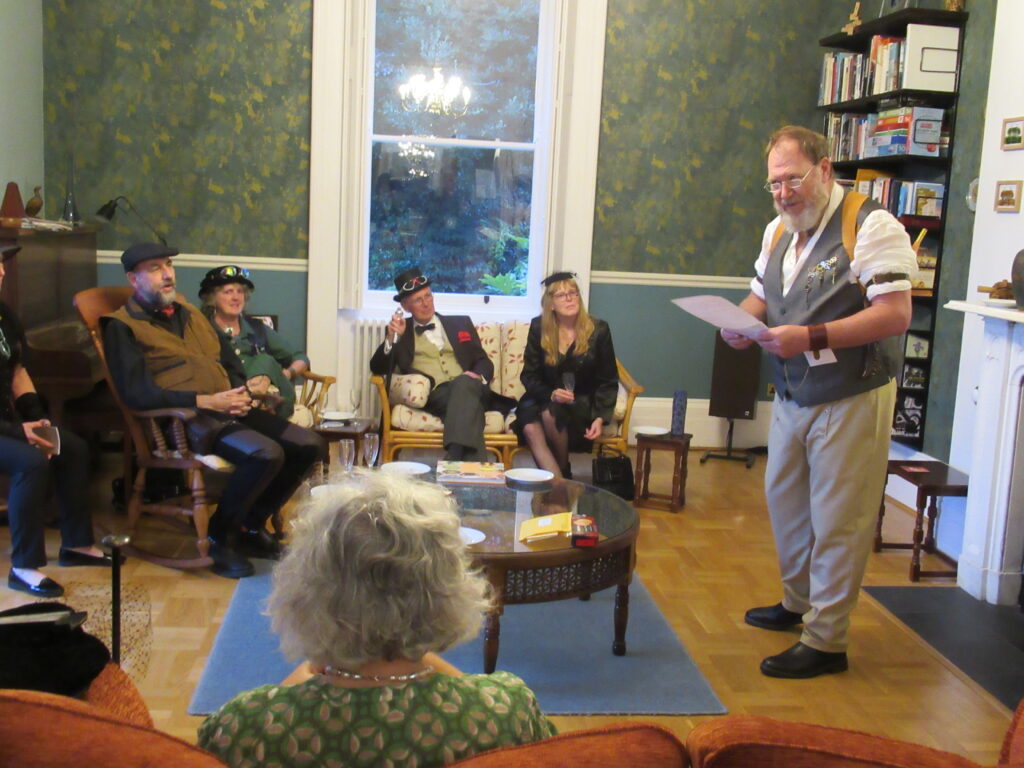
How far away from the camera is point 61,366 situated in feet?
13.4

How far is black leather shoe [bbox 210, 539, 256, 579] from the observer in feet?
12.5

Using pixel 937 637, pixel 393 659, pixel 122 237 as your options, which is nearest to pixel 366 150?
pixel 122 237

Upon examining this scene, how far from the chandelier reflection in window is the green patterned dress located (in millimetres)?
5083

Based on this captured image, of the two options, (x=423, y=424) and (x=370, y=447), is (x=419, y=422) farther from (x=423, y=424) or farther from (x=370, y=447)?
(x=370, y=447)

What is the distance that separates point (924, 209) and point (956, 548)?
1.63m

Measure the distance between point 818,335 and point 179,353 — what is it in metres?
2.44

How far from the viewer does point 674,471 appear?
493 cm

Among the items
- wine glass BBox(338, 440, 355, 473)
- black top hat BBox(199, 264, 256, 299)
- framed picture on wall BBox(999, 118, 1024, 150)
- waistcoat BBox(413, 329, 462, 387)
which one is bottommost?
wine glass BBox(338, 440, 355, 473)

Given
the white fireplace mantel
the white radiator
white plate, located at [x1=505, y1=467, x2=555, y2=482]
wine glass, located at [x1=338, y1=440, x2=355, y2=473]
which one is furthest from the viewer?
the white radiator

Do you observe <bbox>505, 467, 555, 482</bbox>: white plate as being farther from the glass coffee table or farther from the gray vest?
the gray vest

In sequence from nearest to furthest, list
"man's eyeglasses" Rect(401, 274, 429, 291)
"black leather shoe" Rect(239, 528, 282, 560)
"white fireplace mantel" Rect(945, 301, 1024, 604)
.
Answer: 1. "white fireplace mantel" Rect(945, 301, 1024, 604)
2. "black leather shoe" Rect(239, 528, 282, 560)
3. "man's eyeglasses" Rect(401, 274, 429, 291)

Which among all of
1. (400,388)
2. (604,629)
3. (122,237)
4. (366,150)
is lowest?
(604,629)

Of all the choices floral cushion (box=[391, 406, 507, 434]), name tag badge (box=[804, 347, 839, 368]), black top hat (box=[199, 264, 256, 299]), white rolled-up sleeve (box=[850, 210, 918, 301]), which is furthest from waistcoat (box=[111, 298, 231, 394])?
white rolled-up sleeve (box=[850, 210, 918, 301])

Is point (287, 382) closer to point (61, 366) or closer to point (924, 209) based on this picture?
point (61, 366)
